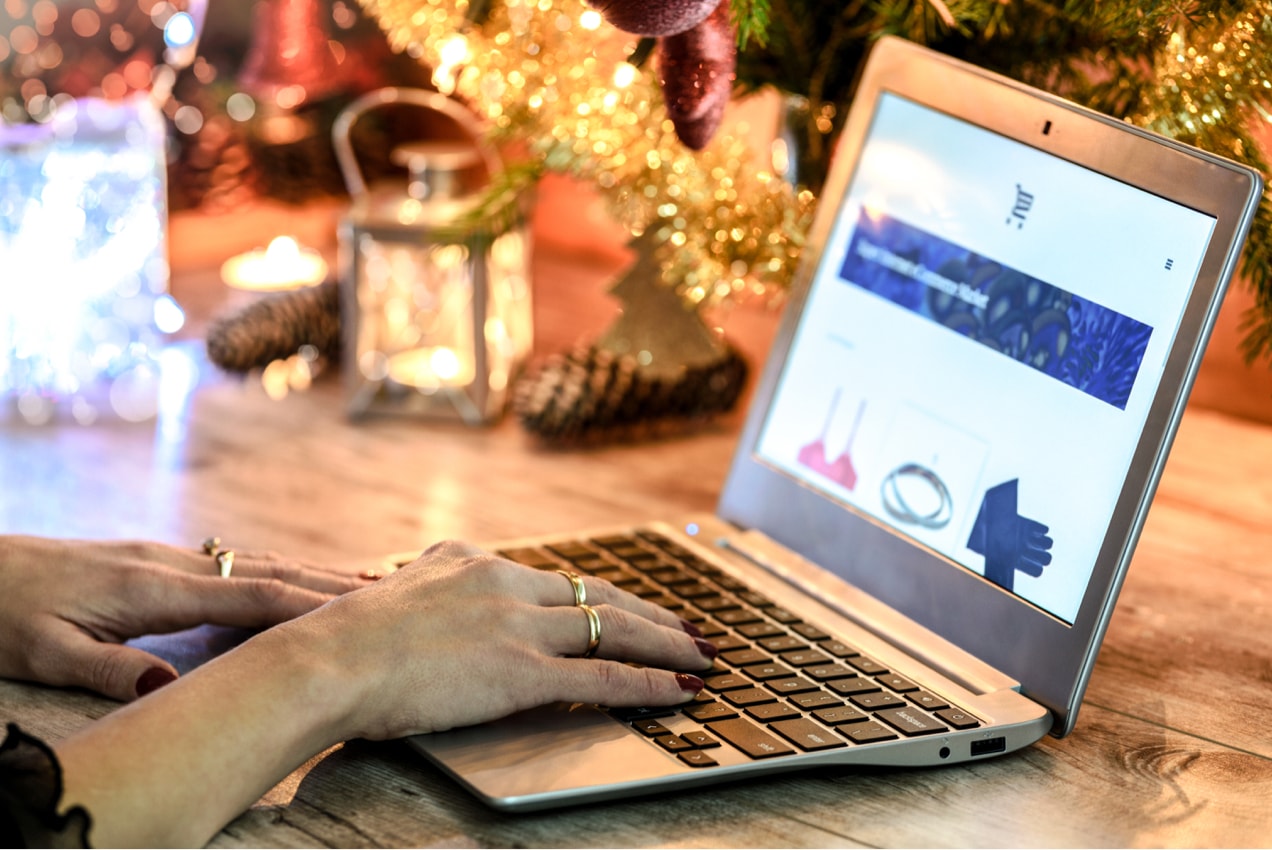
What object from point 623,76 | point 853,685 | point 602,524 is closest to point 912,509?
point 853,685

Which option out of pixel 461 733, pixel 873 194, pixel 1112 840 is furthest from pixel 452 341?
pixel 1112 840

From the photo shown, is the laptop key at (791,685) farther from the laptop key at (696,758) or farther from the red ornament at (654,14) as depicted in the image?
the red ornament at (654,14)

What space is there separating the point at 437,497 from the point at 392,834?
0.43m

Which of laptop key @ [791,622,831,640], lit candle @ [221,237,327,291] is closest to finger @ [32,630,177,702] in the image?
laptop key @ [791,622,831,640]

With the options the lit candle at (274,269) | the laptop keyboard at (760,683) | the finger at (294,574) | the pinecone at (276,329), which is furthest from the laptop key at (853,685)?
the lit candle at (274,269)

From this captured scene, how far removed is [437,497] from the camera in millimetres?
968

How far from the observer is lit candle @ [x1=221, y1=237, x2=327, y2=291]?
1.39 metres

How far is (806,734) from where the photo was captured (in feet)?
1.97

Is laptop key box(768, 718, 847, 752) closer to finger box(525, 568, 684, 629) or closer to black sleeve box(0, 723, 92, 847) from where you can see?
finger box(525, 568, 684, 629)

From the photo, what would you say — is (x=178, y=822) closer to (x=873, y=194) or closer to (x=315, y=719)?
(x=315, y=719)

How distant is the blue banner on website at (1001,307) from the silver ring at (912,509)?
0.26 feet

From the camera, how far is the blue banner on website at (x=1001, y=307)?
66 cm

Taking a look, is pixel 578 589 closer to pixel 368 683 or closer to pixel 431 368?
pixel 368 683

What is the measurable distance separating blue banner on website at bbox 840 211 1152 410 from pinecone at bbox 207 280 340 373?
54cm
